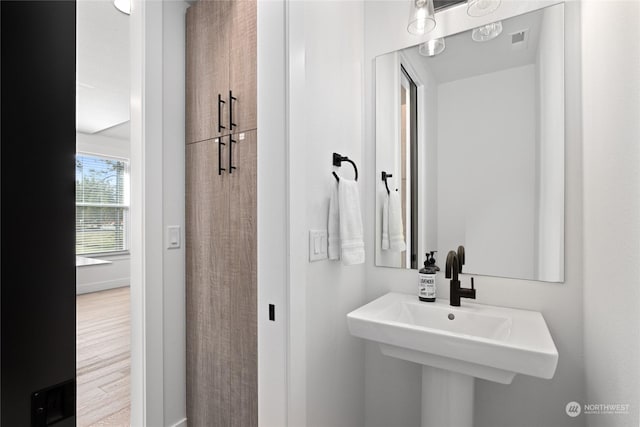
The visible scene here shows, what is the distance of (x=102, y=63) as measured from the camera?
117 inches

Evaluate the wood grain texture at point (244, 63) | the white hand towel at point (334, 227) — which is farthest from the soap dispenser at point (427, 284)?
the wood grain texture at point (244, 63)

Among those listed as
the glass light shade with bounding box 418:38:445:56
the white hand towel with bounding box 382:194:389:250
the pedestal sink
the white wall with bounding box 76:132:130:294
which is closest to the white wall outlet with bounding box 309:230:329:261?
the pedestal sink

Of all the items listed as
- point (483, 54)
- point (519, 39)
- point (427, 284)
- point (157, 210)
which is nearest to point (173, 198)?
point (157, 210)

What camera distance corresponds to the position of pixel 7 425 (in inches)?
10.3

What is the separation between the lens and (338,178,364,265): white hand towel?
1386 millimetres

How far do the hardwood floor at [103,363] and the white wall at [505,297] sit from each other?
5.29ft

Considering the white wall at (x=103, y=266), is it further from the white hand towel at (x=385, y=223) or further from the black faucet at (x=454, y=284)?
the black faucet at (x=454, y=284)

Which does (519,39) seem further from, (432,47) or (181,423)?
(181,423)

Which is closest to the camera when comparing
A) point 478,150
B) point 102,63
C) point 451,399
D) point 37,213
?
point 37,213

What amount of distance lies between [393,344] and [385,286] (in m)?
0.53

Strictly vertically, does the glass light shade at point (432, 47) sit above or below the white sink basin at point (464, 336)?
above

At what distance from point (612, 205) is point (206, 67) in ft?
5.57

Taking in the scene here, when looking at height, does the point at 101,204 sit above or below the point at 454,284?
above

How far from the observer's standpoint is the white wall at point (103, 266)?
4941 mm
